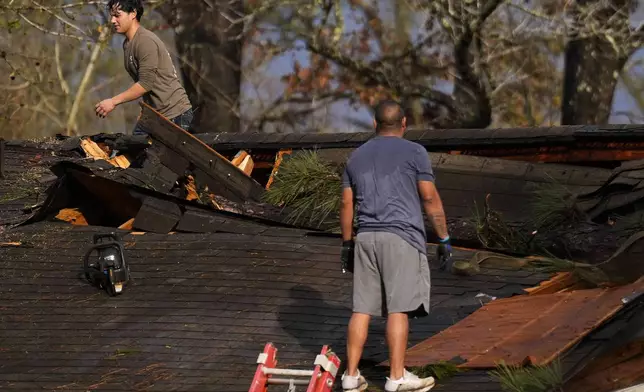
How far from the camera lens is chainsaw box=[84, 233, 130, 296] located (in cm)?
917

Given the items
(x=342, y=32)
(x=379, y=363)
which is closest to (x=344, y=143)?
(x=379, y=363)

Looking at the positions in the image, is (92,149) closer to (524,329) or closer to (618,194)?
(618,194)

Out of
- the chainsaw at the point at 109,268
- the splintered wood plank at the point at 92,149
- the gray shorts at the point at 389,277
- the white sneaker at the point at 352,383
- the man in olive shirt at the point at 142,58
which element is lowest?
the white sneaker at the point at 352,383

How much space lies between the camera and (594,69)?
21781mm

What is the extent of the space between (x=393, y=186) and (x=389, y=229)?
0.25 m

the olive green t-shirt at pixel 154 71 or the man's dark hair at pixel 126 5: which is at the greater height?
the man's dark hair at pixel 126 5

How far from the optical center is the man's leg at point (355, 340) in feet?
22.1

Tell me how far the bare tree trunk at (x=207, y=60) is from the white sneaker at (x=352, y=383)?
18.2 meters

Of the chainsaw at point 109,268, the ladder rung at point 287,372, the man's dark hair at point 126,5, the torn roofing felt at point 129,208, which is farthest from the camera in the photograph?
the torn roofing felt at point 129,208

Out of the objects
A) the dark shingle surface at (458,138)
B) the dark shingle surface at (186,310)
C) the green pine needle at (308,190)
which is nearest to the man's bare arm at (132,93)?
the dark shingle surface at (186,310)

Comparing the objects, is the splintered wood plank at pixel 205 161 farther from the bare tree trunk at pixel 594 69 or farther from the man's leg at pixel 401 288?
the bare tree trunk at pixel 594 69

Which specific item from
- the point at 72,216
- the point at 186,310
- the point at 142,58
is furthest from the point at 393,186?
the point at 72,216

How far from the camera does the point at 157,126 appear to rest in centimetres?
1102

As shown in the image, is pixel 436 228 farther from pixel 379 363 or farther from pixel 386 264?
pixel 379 363
